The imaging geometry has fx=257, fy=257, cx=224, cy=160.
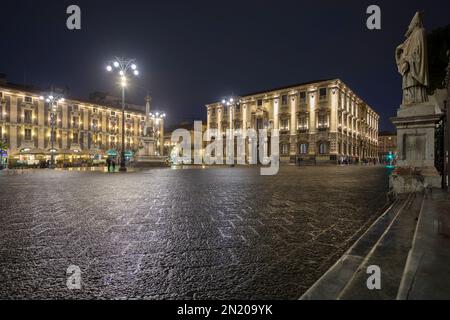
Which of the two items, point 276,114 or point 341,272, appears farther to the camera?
point 276,114

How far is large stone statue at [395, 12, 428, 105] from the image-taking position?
21.1 ft

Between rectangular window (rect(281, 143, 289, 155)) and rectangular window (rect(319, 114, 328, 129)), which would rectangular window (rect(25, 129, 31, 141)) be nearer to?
rectangular window (rect(281, 143, 289, 155))

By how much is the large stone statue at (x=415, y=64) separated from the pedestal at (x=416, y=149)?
0.40 metres

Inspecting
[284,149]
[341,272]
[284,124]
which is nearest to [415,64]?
[341,272]

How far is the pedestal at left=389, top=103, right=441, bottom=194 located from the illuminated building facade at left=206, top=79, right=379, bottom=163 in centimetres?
3414

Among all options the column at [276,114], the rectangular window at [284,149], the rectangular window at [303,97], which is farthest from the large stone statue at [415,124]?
the column at [276,114]

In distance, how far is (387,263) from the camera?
2.13 m

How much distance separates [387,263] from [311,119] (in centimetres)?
4920

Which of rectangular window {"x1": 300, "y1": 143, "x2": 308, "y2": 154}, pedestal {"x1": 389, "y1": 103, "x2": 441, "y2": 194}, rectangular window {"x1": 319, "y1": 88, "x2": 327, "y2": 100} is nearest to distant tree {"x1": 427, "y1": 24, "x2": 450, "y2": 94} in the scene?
pedestal {"x1": 389, "y1": 103, "x2": 441, "y2": 194}

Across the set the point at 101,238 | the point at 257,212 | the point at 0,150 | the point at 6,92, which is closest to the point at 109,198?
the point at 101,238

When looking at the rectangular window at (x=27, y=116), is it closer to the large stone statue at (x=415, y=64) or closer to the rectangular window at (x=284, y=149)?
the rectangular window at (x=284, y=149)

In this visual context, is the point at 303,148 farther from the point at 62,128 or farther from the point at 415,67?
the point at 62,128

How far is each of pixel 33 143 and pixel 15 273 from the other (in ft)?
193

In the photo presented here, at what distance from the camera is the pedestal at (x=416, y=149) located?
242 inches
